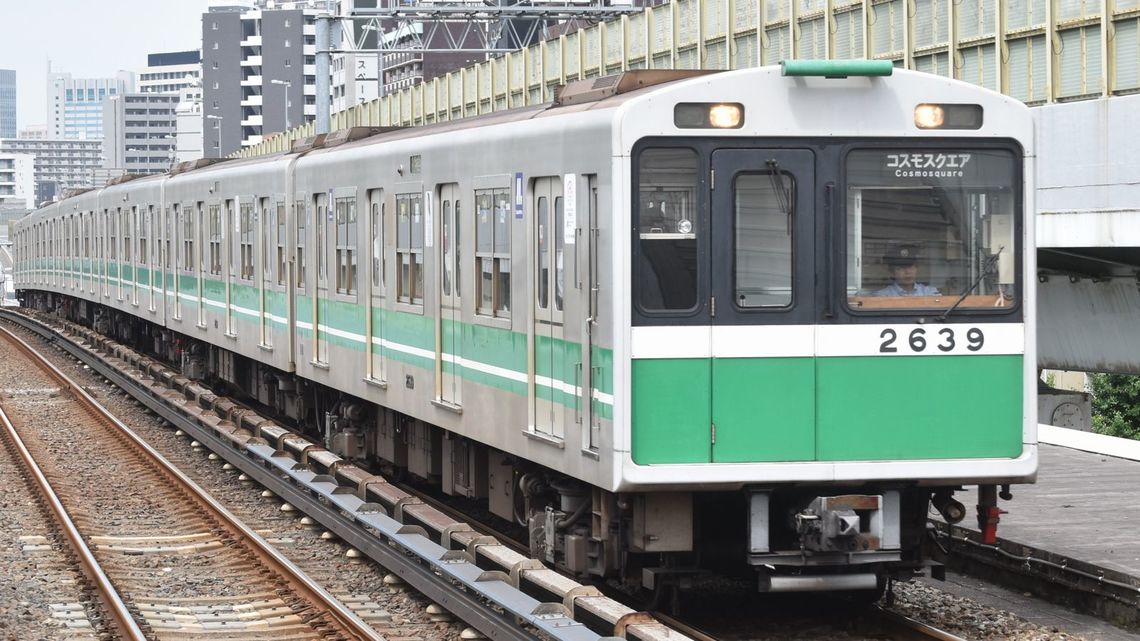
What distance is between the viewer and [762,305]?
8.88m

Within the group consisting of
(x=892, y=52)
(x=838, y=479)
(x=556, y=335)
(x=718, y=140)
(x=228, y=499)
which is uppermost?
(x=892, y=52)

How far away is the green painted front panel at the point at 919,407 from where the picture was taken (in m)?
8.89

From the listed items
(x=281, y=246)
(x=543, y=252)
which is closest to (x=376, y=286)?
(x=281, y=246)

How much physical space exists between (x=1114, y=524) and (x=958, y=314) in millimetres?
3450

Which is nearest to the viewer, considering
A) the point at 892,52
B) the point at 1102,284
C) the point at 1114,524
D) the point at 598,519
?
the point at 598,519

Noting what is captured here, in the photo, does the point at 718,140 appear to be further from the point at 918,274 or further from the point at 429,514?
the point at 429,514

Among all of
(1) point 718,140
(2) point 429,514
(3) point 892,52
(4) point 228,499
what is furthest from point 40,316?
(1) point 718,140

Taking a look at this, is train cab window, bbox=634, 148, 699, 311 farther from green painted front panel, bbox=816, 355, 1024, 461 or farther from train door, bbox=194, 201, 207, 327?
train door, bbox=194, 201, 207, 327

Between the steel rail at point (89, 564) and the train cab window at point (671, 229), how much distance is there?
3.22 meters

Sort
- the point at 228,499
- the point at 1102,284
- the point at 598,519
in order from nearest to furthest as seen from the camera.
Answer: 1. the point at 598,519
2. the point at 228,499
3. the point at 1102,284

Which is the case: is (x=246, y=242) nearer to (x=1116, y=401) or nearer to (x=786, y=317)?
(x=786, y=317)

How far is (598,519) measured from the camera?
373 inches

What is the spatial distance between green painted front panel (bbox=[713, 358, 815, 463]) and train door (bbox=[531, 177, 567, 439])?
3.17 ft

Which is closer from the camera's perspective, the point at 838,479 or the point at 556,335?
the point at 838,479
